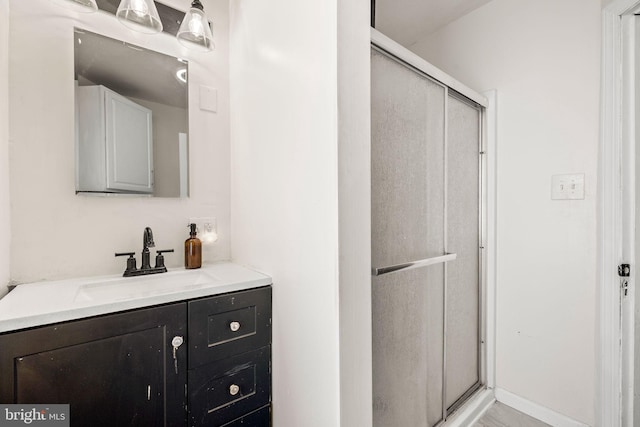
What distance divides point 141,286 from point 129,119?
73 centimetres

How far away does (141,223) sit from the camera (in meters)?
1.33

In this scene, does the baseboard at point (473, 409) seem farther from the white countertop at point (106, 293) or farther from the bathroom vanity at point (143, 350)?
the white countertop at point (106, 293)

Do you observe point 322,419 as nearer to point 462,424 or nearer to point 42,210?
point 462,424

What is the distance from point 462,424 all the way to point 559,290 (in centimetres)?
89

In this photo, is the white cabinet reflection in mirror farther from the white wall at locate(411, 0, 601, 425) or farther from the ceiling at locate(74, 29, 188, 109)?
the white wall at locate(411, 0, 601, 425)

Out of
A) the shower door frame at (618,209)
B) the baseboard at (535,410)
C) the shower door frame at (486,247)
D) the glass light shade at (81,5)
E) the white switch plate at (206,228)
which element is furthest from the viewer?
the shower door frame at (486,247)

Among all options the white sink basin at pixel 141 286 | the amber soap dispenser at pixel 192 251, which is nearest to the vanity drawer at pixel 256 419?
the white sink basin at pixel 141 286

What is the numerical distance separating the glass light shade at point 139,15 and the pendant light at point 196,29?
100mm

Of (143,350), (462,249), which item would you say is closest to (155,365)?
(143,350)

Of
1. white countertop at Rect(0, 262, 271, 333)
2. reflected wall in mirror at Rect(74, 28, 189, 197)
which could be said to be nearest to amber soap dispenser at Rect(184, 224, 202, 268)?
white countertop at Rect(0, 262, 271, 333)

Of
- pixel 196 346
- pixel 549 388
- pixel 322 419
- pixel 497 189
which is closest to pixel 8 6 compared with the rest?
pixel 196 346

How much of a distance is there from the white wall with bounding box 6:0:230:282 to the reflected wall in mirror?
0.13 feet

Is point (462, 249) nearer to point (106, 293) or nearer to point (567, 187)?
point (567, 187)

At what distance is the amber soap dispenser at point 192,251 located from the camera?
53.9 inches
